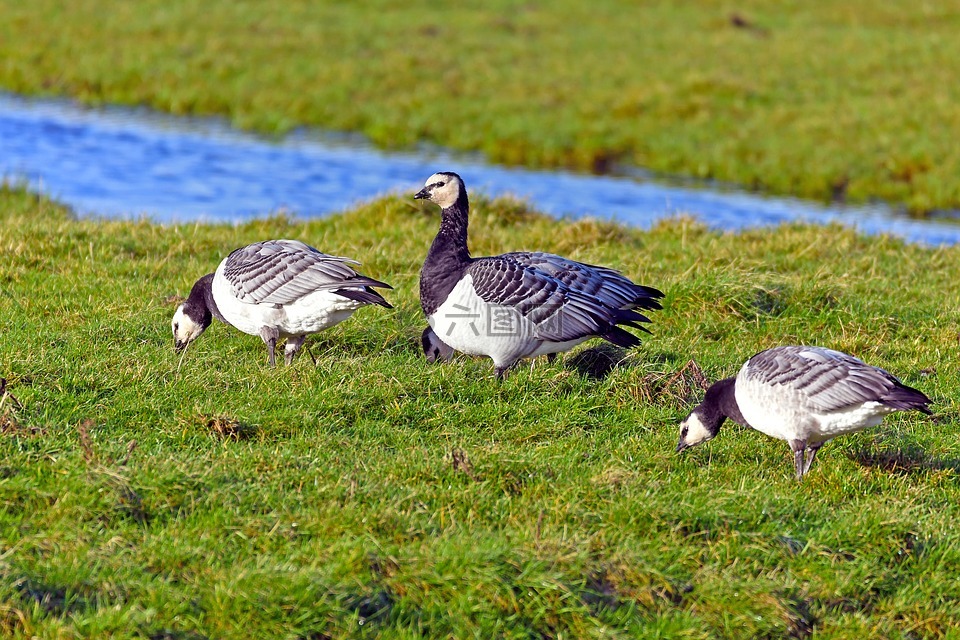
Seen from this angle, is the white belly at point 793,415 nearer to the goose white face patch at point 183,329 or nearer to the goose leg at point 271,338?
the goose leg at point 271,338

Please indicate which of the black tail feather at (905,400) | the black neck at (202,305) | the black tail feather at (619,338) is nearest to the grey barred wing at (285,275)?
the black neck at (202,305)

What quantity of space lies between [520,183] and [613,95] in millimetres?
6217

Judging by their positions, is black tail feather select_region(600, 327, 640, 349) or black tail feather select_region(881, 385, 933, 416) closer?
black tail feather select_region(881, 385, 933, 416)

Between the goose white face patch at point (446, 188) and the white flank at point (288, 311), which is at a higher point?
the goose white face patch at point (446, 188)

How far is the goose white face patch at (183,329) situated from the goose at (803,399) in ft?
13.8

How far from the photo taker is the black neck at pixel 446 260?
9422mm

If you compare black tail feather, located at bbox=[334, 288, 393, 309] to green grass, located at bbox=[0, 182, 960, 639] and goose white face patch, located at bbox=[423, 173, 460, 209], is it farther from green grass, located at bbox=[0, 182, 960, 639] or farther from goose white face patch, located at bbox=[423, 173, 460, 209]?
goose white face patch, located at bbox=[423, 173, 460, 209]

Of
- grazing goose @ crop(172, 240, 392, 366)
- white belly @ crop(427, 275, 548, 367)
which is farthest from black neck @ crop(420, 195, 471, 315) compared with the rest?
grazing goose @ crop(172, 240, 392, 366)

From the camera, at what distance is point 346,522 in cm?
670

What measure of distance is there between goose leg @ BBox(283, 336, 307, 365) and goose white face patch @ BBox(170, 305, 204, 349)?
751mm

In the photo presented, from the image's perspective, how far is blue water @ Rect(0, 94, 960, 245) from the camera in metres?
20.9

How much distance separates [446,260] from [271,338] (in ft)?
5.19

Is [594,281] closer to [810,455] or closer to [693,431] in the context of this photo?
[693,431]

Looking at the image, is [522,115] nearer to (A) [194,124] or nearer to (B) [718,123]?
(B) [718,123]
